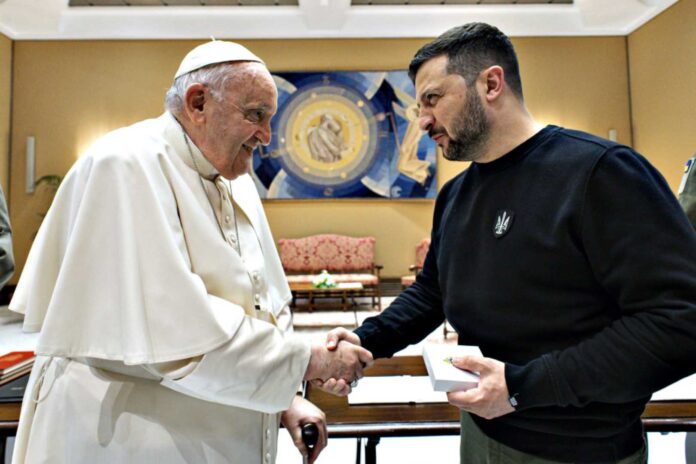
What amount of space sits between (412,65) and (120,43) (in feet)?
29.8

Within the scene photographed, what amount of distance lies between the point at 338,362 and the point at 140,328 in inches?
22.5

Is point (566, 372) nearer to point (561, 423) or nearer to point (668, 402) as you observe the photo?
point (561, 423)

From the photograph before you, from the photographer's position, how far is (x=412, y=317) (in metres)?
1.63

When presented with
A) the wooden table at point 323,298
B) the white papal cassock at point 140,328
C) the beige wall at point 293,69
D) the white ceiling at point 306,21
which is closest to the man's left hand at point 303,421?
the white papal cassock at point 140,328

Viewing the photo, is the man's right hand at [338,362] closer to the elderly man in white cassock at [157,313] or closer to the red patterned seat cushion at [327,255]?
the elderly man in white cassock at [157,313]

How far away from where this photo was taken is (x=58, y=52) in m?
8.70

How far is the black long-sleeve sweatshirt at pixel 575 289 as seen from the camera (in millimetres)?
938

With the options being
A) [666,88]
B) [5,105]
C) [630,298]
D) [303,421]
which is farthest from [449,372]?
[5,105]

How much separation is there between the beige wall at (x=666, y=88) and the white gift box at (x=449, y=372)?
804cm

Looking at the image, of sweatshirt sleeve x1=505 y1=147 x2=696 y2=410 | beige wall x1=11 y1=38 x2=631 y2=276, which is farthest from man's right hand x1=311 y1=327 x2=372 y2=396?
beige wall x1=11 y1=38 x2=631 y2=276

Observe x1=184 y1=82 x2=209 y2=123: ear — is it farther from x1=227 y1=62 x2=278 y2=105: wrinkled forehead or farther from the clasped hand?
the clasped hand

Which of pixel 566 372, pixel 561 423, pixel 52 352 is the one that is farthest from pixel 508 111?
pixel 52 352

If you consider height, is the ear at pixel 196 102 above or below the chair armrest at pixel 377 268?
above

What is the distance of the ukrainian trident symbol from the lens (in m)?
1.18
